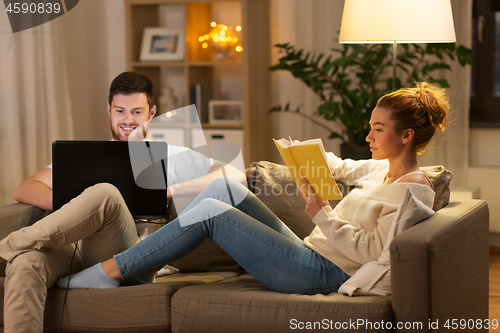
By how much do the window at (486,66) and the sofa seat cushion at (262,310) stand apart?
2.34 meters

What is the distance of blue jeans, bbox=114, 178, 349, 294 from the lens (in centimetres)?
157

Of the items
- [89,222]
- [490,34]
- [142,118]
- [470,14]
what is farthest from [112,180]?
[490,34]

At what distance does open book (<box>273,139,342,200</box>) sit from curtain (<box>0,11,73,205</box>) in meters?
1.88

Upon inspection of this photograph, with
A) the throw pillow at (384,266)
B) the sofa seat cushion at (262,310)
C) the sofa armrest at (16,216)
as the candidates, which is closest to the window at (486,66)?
the throw pillow at (384,266)

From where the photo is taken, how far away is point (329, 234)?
153 centimetres

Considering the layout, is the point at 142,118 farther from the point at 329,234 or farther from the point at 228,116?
the point at 228,116

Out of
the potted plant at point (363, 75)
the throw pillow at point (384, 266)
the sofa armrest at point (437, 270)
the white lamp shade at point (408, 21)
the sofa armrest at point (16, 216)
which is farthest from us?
the potted plant at point (363, 75)

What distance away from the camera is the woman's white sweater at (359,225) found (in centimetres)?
150

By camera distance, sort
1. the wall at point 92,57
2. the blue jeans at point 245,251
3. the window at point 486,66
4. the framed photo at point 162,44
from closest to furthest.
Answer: the blue jeans at point 245,251
the window at point 486,66
the wall at point 92,57
the framed photo at point 162,44

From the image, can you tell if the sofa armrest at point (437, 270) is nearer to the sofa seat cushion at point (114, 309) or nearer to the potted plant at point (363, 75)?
the sofa seat cushion at point (114, 309)

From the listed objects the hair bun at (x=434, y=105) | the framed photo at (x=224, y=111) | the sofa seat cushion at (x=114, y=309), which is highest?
the hair bun at (x=434, y=105)

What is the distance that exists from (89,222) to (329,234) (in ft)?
2.33

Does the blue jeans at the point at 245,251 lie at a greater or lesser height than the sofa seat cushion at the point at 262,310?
greater

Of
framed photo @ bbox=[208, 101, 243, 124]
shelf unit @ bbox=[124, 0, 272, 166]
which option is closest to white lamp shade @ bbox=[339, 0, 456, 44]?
shelf unit @ bbox=[124, 0, 272, 166]
